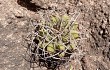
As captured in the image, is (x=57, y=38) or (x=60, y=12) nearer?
(x=57, y=38)

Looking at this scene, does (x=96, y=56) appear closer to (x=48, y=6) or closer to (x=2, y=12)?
(x=48, y=6)

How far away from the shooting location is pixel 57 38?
1.86 metres

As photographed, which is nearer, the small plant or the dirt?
the small plant

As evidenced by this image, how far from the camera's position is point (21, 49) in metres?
2.03

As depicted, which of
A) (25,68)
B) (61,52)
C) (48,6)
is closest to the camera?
(61,52)

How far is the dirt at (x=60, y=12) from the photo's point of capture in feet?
6.59

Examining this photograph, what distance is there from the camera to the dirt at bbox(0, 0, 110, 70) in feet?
6.59

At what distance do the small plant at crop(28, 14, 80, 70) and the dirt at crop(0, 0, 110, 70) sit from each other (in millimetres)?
129

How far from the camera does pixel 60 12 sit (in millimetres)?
2166

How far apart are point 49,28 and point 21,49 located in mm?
350

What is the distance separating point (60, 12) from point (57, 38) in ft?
1.28

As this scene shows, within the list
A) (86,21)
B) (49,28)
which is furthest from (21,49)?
(86,21)

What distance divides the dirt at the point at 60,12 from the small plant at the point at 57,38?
0.42 ft

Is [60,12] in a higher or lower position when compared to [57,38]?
higher
